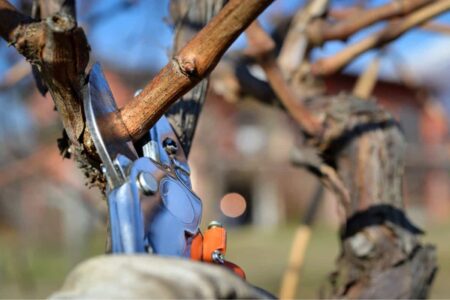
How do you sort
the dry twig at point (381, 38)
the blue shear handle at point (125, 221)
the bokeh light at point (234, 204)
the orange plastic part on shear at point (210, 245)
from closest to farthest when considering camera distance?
the blue shear handle at point (125, 221), the orange plastic part on shear at point (210, 245), the dry twig at point (381, 38), the bokeh light at point (234, 204)

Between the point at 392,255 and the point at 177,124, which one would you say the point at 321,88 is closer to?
the point at 392,255

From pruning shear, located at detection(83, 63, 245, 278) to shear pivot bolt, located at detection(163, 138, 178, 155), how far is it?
0.09ft

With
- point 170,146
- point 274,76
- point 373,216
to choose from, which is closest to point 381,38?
point 274,76

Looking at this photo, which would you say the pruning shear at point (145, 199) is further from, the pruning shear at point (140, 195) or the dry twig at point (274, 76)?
the dry twig at point (274, 76)

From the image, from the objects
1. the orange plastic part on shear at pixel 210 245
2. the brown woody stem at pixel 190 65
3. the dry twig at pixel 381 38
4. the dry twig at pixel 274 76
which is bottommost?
the orange plastic part on shear at pixel 210 245

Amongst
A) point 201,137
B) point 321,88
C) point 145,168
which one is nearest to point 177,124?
point 145,168

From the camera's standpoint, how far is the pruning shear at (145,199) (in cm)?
69

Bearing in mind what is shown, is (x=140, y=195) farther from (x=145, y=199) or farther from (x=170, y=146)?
(x=170, y=146)

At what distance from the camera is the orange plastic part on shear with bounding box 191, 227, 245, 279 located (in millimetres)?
792

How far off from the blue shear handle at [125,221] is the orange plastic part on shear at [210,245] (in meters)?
0.11

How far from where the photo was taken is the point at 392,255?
147 cm

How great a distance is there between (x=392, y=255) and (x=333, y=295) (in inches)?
6.6

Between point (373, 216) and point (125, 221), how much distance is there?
92 centimetres

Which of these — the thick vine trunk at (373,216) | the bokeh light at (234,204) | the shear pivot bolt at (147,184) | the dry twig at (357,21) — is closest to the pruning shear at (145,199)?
the shear pivot bolt at (147,184)
